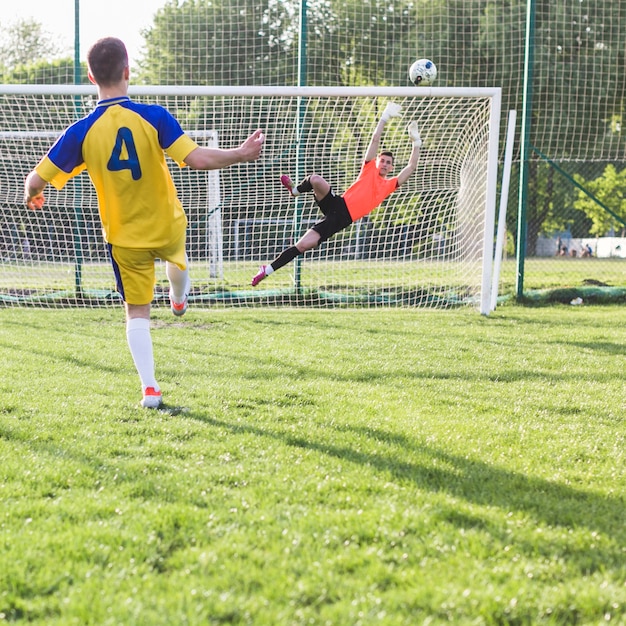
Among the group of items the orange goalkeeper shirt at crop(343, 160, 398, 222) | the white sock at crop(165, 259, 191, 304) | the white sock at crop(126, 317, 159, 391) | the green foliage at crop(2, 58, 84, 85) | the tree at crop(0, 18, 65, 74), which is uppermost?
the tree at crop(0, 18, 65, 74)

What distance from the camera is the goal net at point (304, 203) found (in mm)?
9438

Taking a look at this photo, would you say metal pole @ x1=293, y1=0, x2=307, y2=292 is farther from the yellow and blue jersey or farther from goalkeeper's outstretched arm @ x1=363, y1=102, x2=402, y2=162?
the yellow and blue jersey

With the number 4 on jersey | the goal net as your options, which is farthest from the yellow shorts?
the goal net

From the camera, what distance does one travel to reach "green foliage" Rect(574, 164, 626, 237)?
21.7 m

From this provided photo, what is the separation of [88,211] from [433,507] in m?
10.0

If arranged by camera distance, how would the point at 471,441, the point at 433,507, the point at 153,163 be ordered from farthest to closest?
the point at 153,163 → the point at 471,441 → the point at 433,507

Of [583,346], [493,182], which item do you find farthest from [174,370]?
[493,182]

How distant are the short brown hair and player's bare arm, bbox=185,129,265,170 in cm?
65

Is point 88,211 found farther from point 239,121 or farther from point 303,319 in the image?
point 303,319

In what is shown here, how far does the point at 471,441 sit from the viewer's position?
3.98m

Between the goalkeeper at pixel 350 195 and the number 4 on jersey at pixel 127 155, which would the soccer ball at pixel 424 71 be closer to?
the goalkeeper at pixel 350 195

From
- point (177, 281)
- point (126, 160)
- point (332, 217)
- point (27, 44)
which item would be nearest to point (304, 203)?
point (332, 217)

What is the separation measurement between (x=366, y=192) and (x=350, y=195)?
178 mm

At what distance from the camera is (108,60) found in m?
4.24
